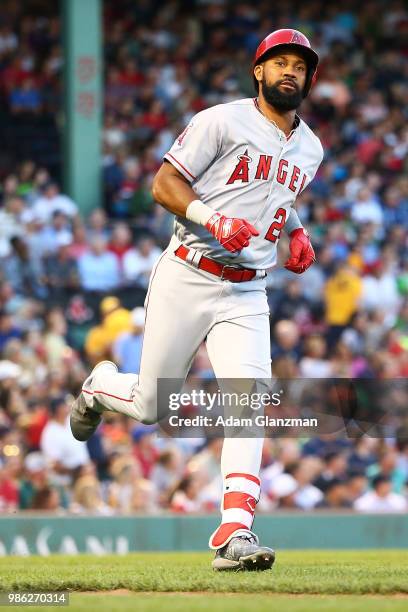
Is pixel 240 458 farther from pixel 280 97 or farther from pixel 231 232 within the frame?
pixel 280 97

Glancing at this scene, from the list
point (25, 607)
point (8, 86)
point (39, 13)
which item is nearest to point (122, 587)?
point (25, 607)

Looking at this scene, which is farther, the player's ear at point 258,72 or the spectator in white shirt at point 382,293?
the spectator in white shirt at point 382,293

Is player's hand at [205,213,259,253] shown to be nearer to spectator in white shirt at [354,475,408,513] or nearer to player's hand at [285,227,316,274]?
player's hand at [285,227,316,274]

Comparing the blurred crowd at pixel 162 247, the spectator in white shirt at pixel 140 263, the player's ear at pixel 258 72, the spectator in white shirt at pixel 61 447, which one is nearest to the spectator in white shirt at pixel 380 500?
the blurred crowd at pixel 162 247

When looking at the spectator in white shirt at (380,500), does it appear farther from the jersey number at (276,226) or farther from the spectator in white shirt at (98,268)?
the jersey number at (276,226)

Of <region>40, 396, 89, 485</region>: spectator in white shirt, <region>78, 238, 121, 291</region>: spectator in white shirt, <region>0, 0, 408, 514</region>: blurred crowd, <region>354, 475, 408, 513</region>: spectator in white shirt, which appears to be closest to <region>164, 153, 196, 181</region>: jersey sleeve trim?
<region>0, 0, 408, 514</region>: blurred crowd

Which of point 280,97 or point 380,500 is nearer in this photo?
point 280,97

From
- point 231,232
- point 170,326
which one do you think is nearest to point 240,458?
point 170,326
